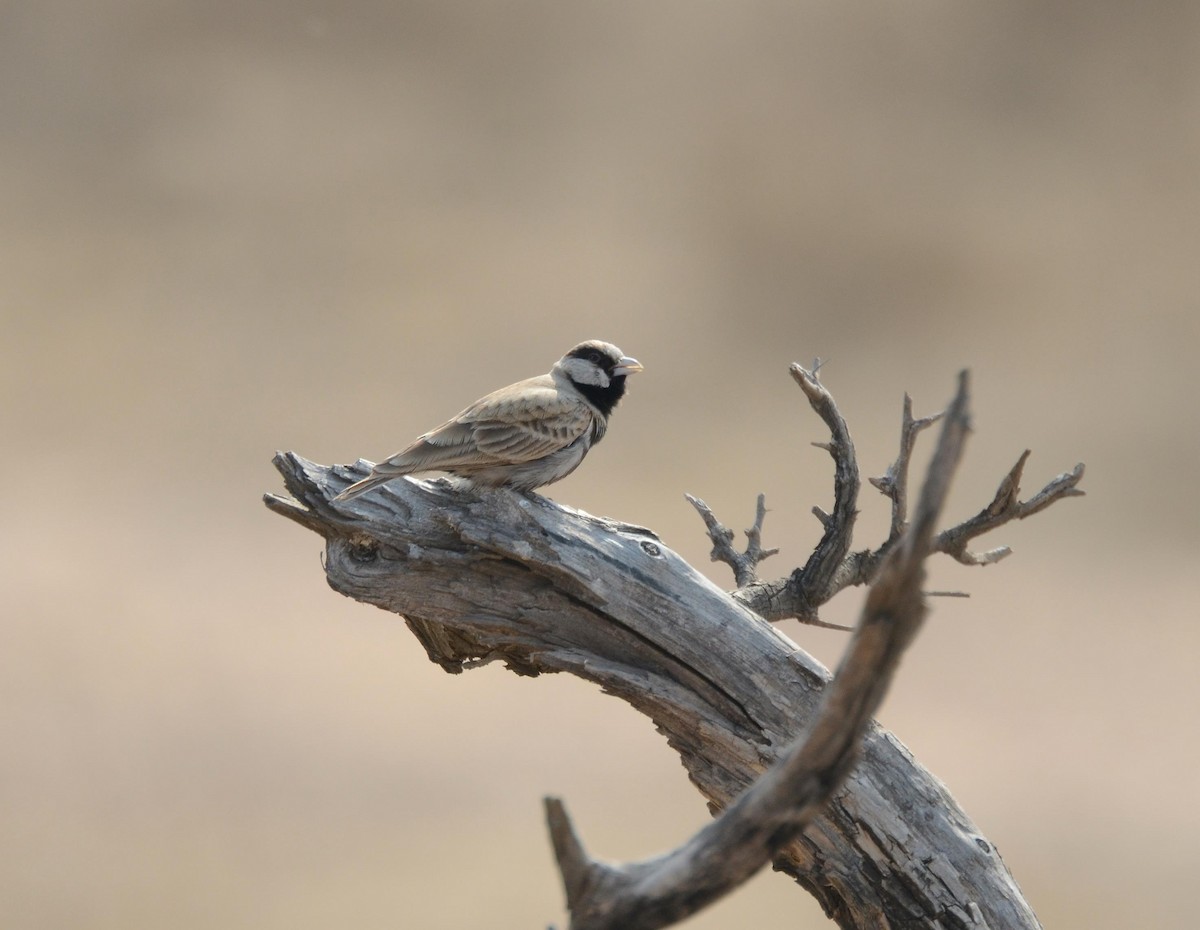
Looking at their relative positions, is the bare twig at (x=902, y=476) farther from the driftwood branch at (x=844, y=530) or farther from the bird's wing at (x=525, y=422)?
the bird's wing at (x=525, y=422)

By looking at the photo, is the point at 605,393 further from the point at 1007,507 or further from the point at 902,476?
the point at 1007,507

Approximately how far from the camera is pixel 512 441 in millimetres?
4555

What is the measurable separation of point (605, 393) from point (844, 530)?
3.76 feet

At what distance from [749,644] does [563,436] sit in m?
1.06

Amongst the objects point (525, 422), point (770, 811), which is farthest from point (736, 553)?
point (770, 811)

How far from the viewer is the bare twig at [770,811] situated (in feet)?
8.31

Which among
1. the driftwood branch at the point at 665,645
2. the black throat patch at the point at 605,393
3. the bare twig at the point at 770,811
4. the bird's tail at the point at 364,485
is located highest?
the black throat patch at the point at 605,393

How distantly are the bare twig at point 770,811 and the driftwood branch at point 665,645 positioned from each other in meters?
1.51

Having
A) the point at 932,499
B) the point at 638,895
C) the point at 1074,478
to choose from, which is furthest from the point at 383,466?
the point at 1074,478

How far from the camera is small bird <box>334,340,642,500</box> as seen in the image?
446cm

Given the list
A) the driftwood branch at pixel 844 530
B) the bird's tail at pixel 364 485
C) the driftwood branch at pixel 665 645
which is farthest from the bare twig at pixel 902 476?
the bird's tail at pixel 364 485

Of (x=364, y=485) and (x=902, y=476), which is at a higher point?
(x=902, y=476)

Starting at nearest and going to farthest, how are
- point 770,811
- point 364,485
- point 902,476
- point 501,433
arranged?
point 770,811 < point 364,485 < point 501,433 < point 902,476

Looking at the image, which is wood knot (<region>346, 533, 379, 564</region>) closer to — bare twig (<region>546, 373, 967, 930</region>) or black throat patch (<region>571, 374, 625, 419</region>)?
black throat patch (<region>571, 374, 625, 419</region>)
